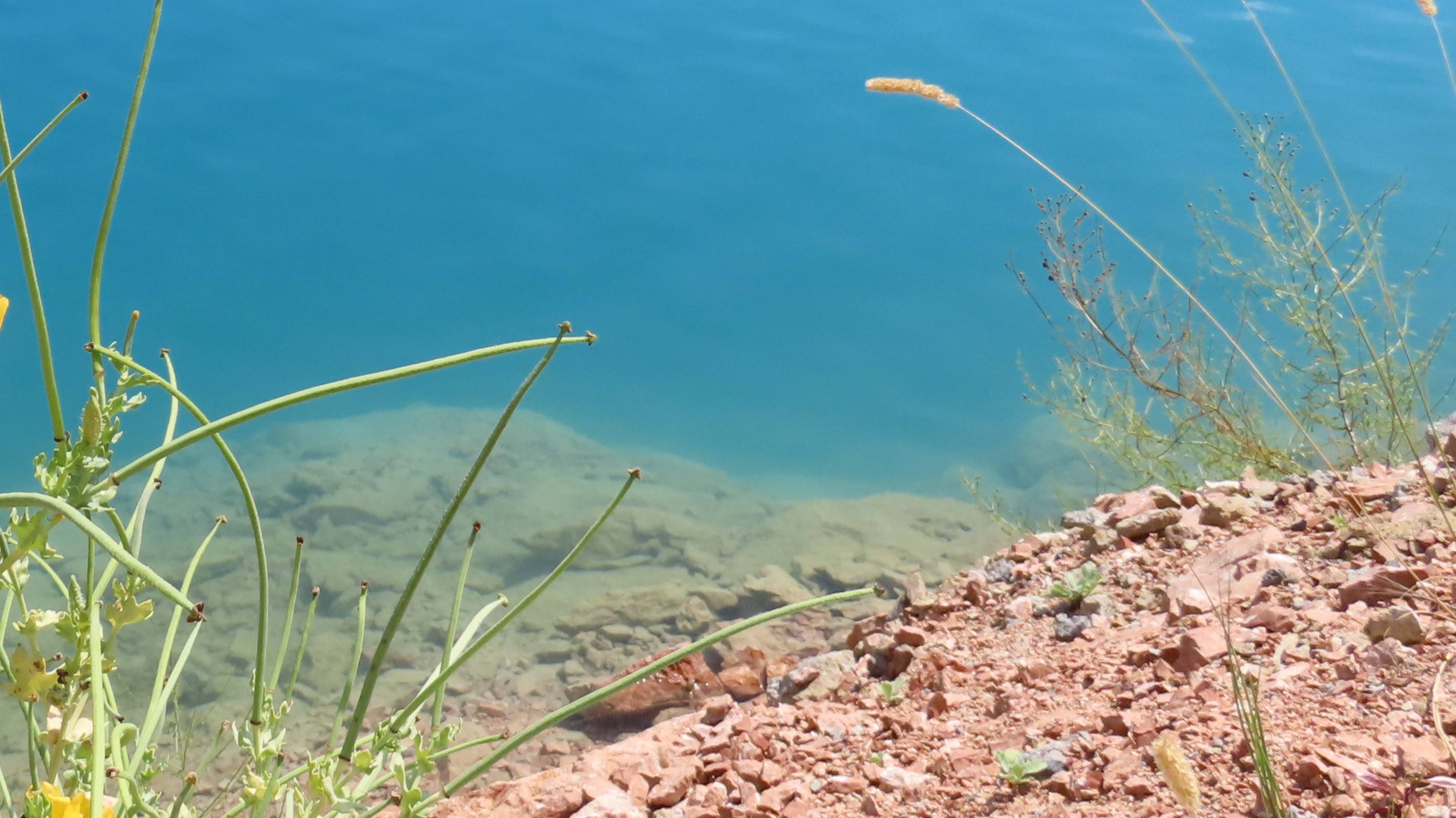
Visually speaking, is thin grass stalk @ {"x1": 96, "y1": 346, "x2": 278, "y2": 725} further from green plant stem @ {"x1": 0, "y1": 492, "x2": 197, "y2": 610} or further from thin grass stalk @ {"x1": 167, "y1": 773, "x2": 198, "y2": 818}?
green plant stem @ {"x1": 0, "y1": 492, "x2": 197, "y2": 610}

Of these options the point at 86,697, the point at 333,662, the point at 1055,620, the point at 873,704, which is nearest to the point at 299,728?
the point at 333,662

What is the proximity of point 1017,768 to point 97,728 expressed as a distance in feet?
4.57

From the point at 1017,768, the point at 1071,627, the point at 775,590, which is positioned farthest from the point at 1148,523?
the point at 775,590

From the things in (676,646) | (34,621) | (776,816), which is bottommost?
(676,646)

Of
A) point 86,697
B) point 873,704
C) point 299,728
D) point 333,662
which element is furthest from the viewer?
point 333,662

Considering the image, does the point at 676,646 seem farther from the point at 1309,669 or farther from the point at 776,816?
the point at 1309,669

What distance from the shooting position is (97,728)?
637mm

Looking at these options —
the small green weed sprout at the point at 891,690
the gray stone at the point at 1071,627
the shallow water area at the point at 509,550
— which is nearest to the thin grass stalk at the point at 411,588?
the small green weed sprout at the point at 891,690

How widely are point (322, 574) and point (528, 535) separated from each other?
3.26 ft

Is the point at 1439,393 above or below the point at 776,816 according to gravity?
above

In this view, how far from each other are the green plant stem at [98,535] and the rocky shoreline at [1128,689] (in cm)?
135

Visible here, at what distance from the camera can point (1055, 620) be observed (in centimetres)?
242

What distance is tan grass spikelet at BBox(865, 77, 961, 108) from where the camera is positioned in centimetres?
193

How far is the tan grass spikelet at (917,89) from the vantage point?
6.35 ft
